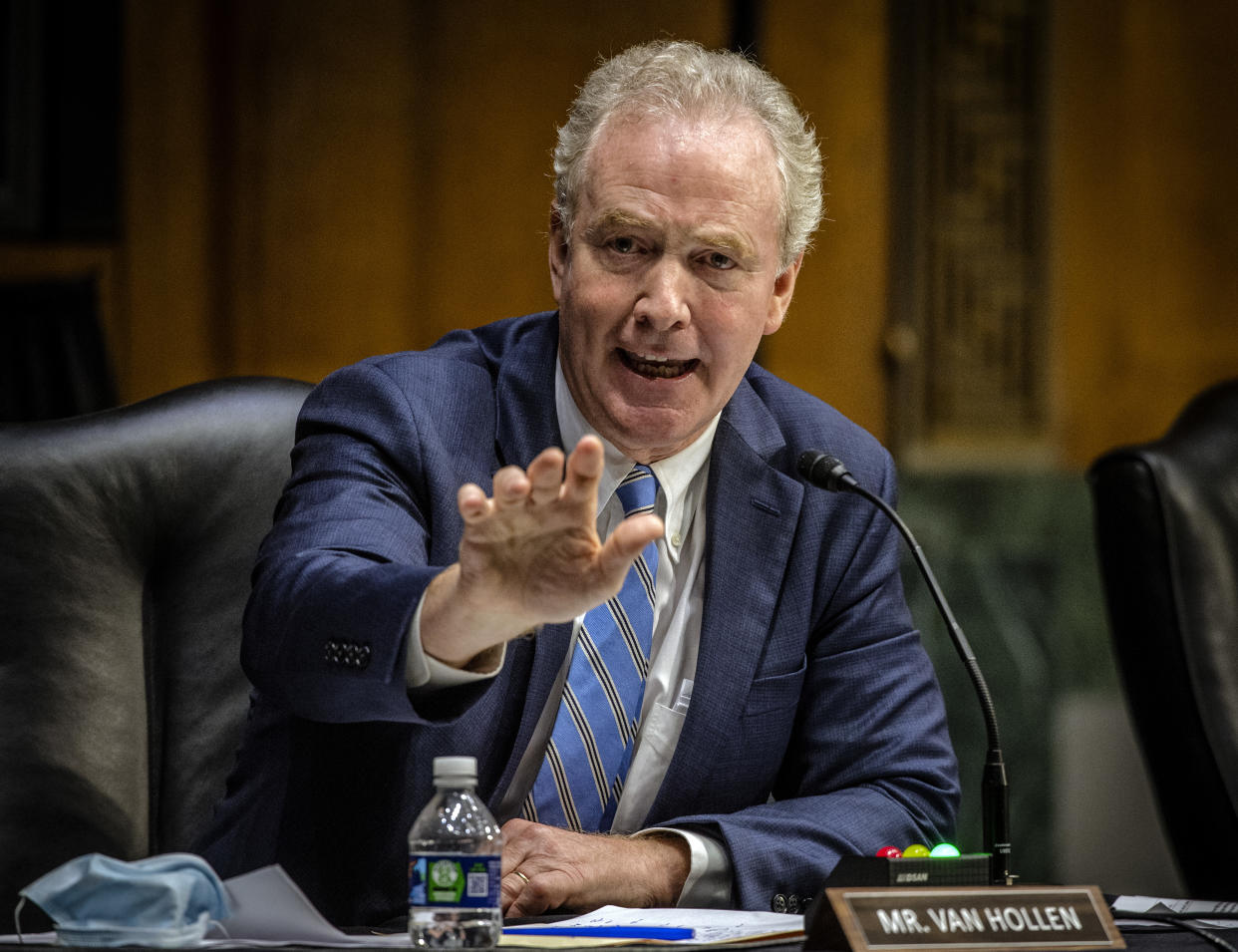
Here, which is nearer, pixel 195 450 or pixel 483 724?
pixel 483 724

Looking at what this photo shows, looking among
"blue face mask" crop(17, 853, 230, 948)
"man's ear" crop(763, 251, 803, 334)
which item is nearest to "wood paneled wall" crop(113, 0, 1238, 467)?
"man's ear" crop(763, 251, 803, 334)

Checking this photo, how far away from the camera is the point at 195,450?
69.2 inches

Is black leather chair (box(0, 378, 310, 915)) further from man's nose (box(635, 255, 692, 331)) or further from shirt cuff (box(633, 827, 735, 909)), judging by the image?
shirt cuff (box(633, 827, 735, 909))

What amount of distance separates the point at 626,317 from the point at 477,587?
0.59m

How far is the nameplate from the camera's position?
3.19 feet

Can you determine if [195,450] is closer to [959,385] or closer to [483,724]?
[483,724]

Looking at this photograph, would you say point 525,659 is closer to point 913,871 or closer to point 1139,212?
point 913,871

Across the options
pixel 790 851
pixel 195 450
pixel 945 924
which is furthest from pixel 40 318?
pixel 945 924

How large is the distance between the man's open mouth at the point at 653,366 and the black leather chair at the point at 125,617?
431 mm

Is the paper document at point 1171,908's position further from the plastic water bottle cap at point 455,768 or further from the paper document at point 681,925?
the plastic water bottle cap at point 455,768

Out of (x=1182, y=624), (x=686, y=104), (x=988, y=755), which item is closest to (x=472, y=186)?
(x=686, y=104)

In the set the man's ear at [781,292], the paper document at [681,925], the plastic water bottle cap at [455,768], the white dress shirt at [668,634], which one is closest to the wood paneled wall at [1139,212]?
the man's ear at [781,292]

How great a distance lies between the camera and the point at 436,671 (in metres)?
1.23

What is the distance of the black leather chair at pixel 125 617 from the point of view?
1634 mm
